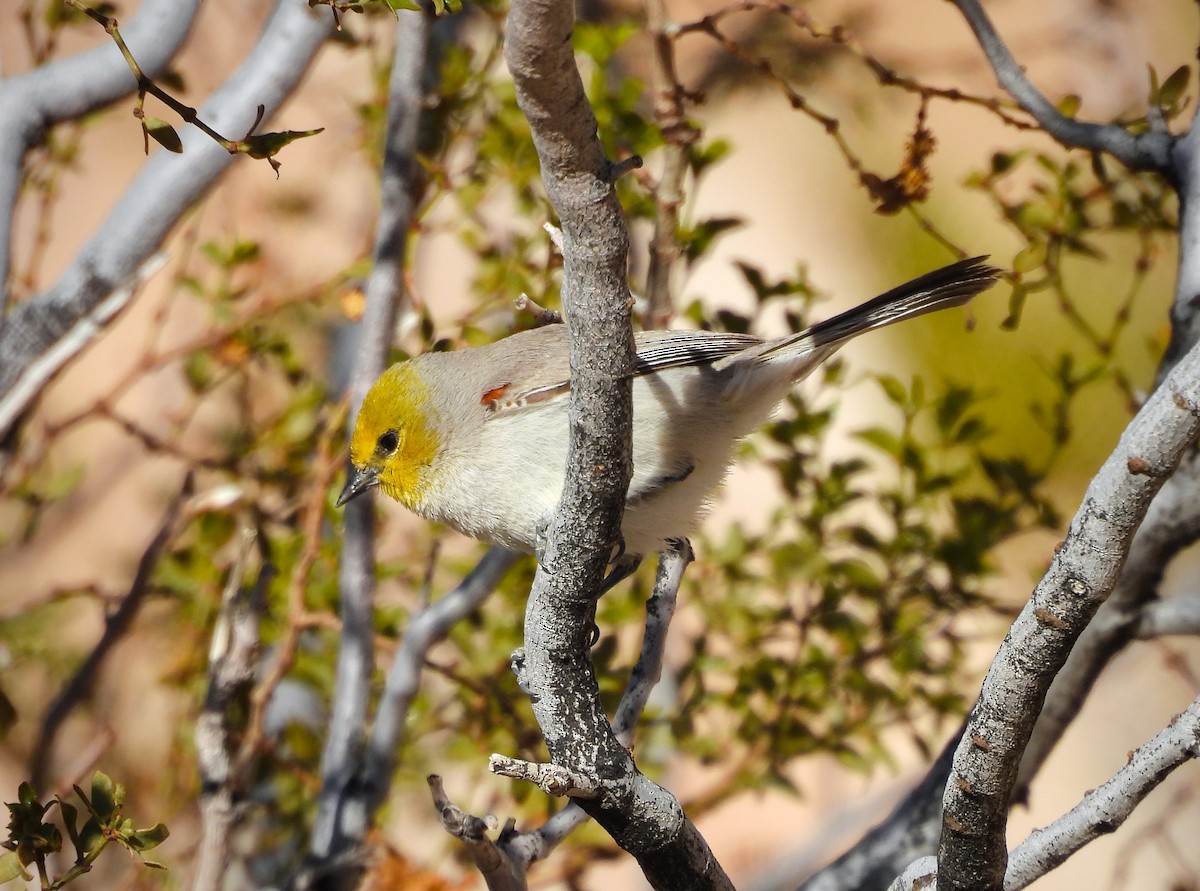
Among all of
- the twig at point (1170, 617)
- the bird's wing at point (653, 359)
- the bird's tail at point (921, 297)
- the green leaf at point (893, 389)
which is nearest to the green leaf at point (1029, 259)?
the bird's tail at point (921, 297)

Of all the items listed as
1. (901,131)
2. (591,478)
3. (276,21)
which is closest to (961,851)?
(591,478)

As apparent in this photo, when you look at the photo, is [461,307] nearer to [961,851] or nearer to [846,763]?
[846,763]

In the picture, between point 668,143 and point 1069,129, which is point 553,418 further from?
point 1069,129

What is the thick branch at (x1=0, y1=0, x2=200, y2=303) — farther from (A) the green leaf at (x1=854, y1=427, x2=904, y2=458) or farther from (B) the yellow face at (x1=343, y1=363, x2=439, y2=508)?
(A) the green leaf at (x1=854, y1=427, x2=904, y2=458)

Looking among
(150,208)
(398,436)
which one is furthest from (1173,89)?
(150,208)

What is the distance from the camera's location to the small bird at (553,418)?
6.88ft

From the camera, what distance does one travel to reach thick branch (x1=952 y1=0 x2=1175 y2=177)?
213 cm

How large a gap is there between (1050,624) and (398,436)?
1.42 m

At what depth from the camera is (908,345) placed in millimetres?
5453

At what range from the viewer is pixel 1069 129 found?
219cm

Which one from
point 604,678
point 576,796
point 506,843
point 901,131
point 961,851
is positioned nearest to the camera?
point 961,851

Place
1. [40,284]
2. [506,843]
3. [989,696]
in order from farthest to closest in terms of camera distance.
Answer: [40,284] < [506,843] < [989,696]

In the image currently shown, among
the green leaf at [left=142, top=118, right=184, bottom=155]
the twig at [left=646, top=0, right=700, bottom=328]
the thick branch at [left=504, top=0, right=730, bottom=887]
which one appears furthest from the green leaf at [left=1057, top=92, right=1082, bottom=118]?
the green leaf at [left=142, top=118, right=184, bottom=155]

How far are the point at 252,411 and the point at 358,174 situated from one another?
1.20 meters
